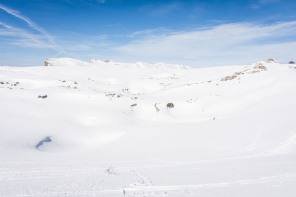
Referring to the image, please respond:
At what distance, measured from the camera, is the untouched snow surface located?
667 centimetres

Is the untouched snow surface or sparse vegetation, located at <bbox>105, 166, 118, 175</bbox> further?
sparse vegetation, located at <bbox>105, 166, 118, 175</bbox>

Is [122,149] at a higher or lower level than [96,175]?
lower

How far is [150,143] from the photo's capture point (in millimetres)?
14258

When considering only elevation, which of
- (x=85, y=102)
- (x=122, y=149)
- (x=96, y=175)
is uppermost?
(x=85, y=102)

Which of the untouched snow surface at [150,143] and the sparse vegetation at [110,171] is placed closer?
the untouched snow surface at [150,143]

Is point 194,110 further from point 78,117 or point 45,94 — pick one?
point 45,94

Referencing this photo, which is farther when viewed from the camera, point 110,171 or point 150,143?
point 150,143

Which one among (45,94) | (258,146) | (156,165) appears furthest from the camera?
(45,94)

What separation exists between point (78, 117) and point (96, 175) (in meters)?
11.6

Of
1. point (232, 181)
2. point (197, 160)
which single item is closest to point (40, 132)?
point (197, 160)

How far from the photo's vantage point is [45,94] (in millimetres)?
21203

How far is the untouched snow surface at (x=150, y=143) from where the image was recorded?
263 inches

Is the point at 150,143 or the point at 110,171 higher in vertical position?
the point at 110,171

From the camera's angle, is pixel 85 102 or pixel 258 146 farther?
pixel 85 102
